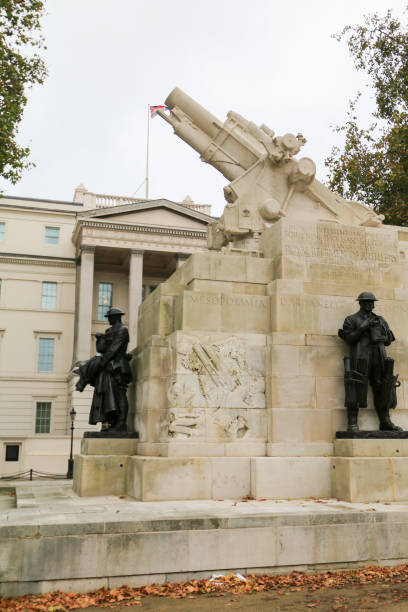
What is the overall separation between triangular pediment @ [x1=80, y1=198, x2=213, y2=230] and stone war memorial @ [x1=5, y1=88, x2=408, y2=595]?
A: 39268 millimetres

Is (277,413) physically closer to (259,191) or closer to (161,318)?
(161,318)

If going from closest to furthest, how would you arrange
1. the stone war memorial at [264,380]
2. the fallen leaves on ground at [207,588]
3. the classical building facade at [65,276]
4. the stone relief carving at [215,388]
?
the fallen leaves on ground at [207,588] < the stone war memorial at [264,380] < the stone relief carving at [215,388] < the classical building facade at [65,276]

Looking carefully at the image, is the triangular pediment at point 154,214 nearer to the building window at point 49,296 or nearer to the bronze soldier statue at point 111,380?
the building window at point 49,296

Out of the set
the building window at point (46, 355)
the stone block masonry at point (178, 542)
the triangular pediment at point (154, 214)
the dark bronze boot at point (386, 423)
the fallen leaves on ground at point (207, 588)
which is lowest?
the fallen leaves on ground at point (207, 588)

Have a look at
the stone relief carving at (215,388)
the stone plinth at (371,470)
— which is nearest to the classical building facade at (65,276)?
the stone relief carving at (215,388)

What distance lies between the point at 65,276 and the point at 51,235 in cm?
383

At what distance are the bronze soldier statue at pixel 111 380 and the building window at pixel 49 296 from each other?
4332cm

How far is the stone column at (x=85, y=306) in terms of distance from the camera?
49438mm

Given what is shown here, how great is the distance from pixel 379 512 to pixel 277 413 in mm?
2662

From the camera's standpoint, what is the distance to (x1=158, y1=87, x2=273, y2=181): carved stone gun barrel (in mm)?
15141

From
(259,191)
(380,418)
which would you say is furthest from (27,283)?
(380,418)

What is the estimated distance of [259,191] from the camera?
1372 centimetres

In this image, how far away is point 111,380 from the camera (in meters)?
12.1

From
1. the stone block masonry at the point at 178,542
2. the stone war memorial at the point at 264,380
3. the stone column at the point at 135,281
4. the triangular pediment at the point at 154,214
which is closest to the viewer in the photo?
the stone block masonry at the point at 178,542
